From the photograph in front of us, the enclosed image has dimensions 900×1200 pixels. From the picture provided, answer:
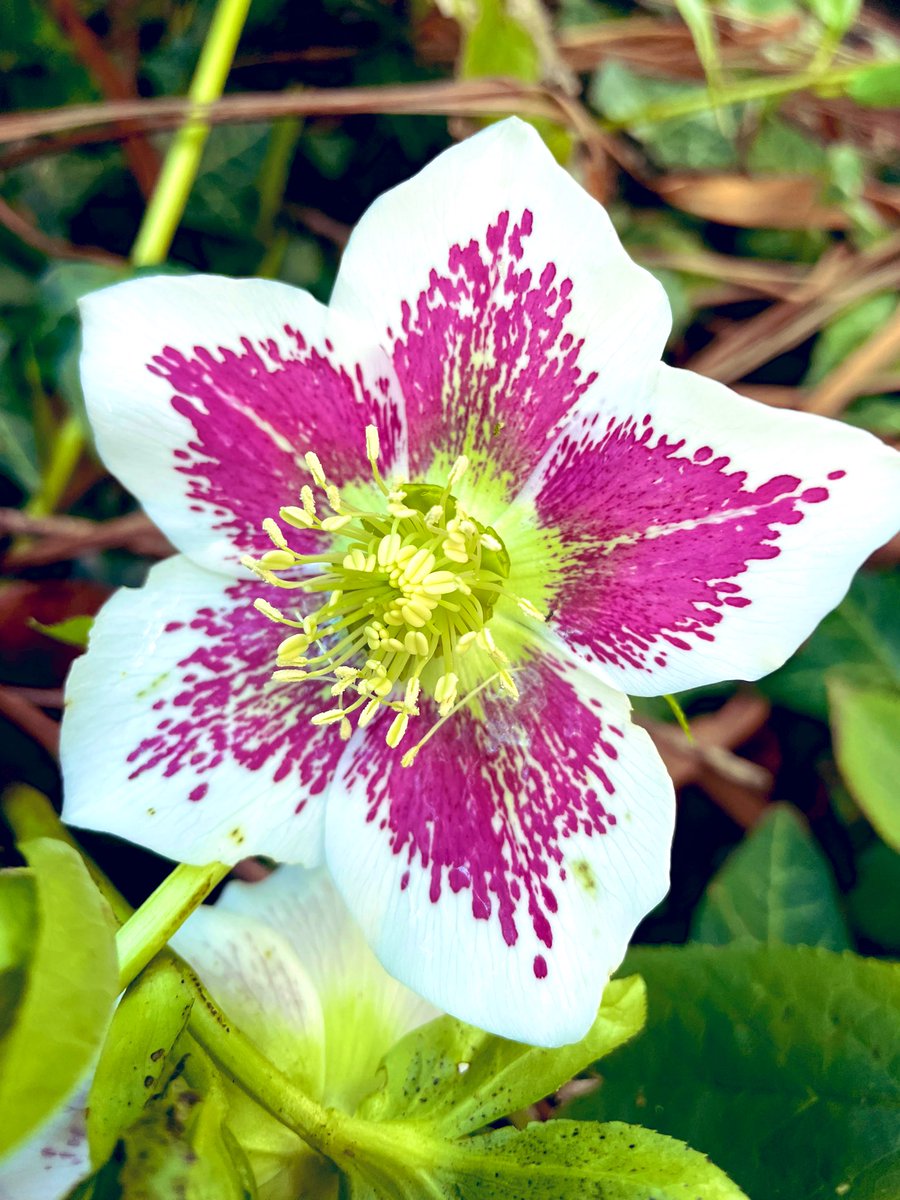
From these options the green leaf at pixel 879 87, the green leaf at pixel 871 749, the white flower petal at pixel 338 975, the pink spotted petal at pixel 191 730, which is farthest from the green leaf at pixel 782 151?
the white flower petal at pixel 338 975

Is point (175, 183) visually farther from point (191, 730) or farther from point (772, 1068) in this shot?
point (772, 1068)

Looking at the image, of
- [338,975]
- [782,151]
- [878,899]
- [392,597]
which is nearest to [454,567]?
[392,597]

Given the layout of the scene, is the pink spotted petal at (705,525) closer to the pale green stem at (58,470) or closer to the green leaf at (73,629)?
the green leaf at (73,629)

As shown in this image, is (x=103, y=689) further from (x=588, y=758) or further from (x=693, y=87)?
(x=693, y=87)

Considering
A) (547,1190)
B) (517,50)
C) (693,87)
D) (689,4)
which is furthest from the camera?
(693,87)

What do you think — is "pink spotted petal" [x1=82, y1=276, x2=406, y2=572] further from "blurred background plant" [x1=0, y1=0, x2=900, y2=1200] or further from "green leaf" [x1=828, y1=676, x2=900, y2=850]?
"green leaf" [x1=828, y1=676, x2=900, y2=850]

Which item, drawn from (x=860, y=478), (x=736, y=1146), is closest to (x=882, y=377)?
(x=860, y=478)
